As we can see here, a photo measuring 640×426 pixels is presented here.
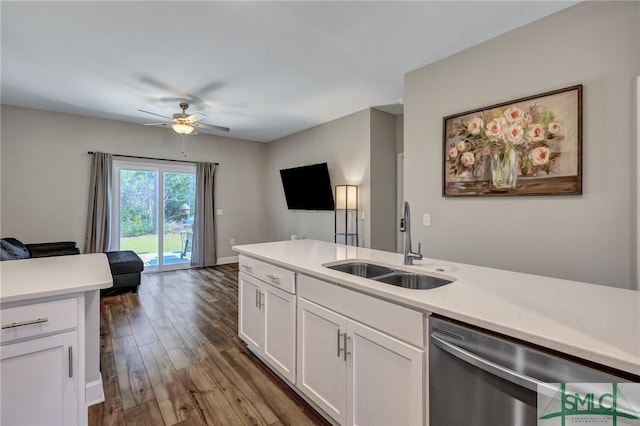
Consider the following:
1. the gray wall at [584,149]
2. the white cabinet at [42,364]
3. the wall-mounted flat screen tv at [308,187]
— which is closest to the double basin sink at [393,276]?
the gray wall at [584,149]

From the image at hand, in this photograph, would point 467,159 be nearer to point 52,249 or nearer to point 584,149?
point 584,149

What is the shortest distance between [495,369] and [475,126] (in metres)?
2.23

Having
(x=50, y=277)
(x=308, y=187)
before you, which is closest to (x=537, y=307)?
(x=50, y=277)

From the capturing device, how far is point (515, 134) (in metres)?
2.41

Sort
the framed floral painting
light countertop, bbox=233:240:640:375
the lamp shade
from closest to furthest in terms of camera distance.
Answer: light countertop, bbox=233:240:640:375, the framed floral painting, the lamp shade

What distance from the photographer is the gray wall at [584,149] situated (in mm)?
1953

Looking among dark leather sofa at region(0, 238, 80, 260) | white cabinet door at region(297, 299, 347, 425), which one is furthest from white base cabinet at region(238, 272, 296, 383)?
dark leather sofa at region(0, 238, 80, 260)

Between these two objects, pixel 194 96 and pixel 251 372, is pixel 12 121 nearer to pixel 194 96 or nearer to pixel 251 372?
pixel 194 96

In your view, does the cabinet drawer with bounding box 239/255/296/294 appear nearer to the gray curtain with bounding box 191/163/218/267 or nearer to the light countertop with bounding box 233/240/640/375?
the light countertop with bounding box 233/240/640/375

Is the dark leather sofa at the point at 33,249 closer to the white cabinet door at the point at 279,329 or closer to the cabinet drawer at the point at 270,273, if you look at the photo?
the cabinet drawer at the point at 270,273

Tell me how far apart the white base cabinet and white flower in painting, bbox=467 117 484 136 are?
2102mm

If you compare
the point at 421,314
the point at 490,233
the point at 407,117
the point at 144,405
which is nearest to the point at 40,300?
the point at 144,405

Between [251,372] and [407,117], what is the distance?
284 centimetres

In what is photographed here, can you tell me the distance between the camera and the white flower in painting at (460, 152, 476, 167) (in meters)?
2.67
